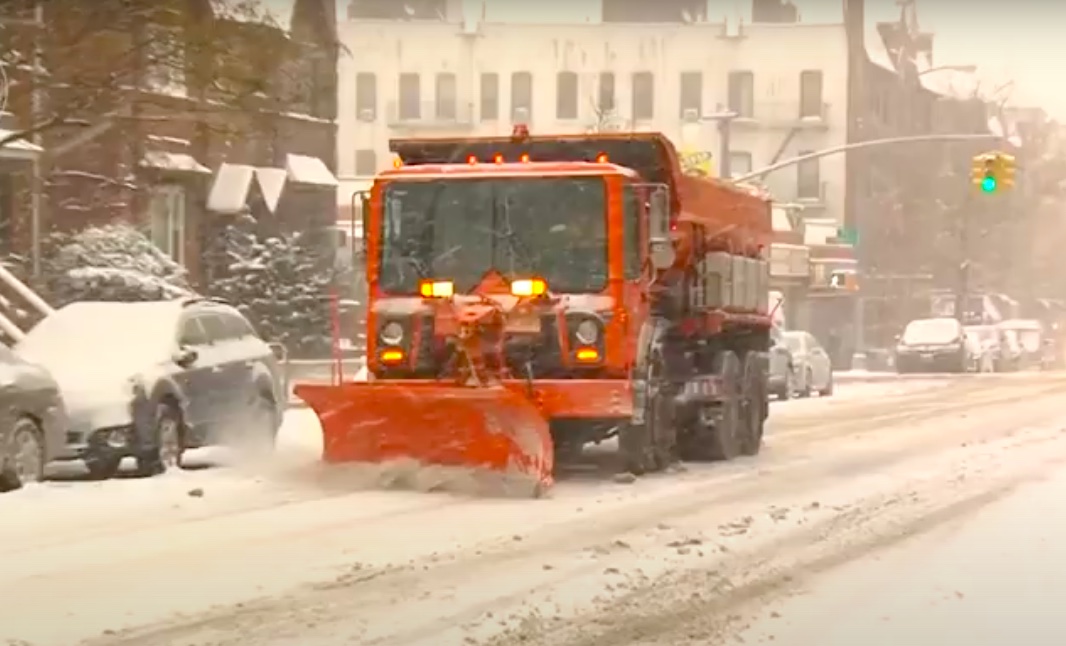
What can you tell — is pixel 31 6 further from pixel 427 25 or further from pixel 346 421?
pixel 427 25

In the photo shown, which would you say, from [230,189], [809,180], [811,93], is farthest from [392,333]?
[809,180]

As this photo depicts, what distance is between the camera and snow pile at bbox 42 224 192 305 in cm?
3025

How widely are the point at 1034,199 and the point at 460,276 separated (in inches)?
2254

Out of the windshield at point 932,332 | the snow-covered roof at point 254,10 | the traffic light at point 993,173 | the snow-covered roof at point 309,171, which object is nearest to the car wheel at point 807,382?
the traffic light at point 993,173

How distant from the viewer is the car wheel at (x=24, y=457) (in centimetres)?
1609

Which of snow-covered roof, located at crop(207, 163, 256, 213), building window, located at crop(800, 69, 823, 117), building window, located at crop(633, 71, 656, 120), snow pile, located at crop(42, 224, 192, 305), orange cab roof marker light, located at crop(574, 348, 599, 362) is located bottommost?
orange cab roof marker light, located at crop(574, 348, 599, 362)

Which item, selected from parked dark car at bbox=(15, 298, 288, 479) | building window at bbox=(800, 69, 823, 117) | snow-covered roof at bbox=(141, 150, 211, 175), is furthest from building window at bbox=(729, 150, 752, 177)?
parked dark car at bbox=(15, 298, 288, 479)

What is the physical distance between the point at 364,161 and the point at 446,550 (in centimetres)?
2638

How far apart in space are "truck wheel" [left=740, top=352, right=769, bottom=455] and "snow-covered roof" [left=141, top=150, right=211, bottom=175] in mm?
10456

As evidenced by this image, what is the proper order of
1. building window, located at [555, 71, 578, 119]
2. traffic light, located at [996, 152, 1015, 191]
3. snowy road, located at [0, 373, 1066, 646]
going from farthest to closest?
building window, located at [555, 71, 578, 119] → traffic light, located at [996, 152, 1015, 191] → snowy road, located at [0, 373, 1066, 646]

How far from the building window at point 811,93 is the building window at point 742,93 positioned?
1.67 metres

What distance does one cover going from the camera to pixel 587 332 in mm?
16906

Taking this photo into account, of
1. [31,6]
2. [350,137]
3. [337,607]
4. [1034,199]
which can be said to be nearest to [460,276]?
[31,6]

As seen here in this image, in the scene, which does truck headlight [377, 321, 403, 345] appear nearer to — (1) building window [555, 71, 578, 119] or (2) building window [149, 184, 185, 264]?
(2) building window [149, 184, 185, 264]
